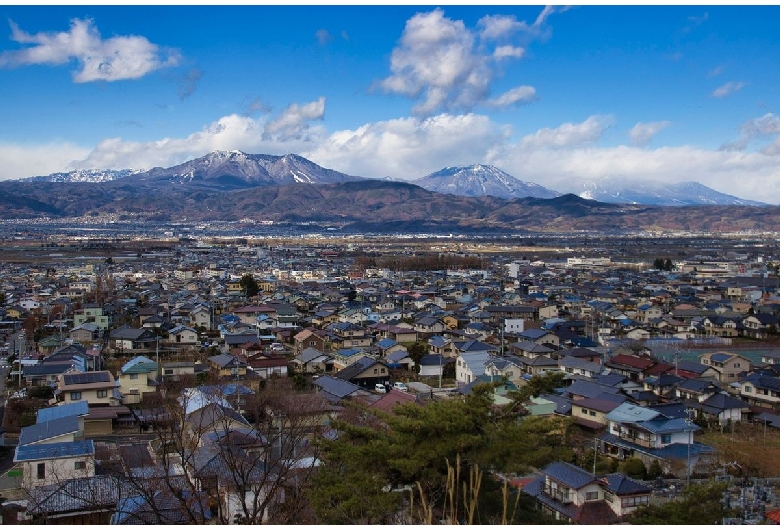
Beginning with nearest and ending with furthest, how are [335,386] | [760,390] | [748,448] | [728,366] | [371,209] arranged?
[748,448] → [335,386] → [760,390] → [728,366] → [371,209]

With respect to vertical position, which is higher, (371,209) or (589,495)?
(371,209)

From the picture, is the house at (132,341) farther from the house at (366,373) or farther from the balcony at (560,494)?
the balcony at (560,494)

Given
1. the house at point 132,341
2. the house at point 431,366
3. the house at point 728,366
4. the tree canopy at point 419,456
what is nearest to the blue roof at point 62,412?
the tree canopy at point 419,456

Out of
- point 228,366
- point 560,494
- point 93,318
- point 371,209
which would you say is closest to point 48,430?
point 228,366

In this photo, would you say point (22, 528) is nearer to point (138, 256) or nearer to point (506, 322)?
point (506, 322)

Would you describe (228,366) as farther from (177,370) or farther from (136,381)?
(136,381)

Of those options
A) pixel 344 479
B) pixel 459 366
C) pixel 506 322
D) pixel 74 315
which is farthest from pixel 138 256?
pixel 344 479
